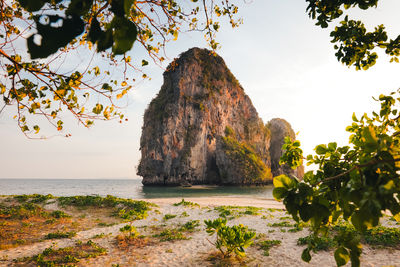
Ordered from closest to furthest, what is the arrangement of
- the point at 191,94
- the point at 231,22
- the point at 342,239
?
the point at 342,239
the point at 231,22
the point at 191,94

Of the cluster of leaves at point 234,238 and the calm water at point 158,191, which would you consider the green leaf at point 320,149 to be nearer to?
the cluster of leaves at point 234,238

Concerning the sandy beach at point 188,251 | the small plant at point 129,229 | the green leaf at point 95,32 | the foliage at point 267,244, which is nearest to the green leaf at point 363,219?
the green leaf at point 95,32

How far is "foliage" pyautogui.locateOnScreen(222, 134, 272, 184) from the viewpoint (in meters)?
48.6

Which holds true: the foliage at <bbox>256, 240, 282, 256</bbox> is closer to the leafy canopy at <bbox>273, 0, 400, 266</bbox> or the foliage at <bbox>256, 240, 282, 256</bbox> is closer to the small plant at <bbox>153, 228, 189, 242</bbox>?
the small plant at <bbox>153, 228, 189, 242</bbox>

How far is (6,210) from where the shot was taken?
11.6 meters

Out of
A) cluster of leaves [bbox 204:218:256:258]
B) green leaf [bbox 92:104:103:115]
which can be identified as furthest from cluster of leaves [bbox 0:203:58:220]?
green leaf [bbox 92:104:103:115]

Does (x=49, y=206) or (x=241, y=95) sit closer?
(x=49, y=206)

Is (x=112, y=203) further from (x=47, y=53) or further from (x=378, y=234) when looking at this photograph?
(x=47, y=53)

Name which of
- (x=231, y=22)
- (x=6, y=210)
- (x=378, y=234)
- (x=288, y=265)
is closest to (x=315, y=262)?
(x=288, y=265)

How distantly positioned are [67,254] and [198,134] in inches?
1708

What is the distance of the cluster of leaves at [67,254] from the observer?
5.52 meters

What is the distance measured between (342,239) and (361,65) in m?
2.49

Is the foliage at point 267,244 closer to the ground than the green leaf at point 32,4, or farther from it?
closer to the ground

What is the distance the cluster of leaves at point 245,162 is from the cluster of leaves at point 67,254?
4276 centimetres
